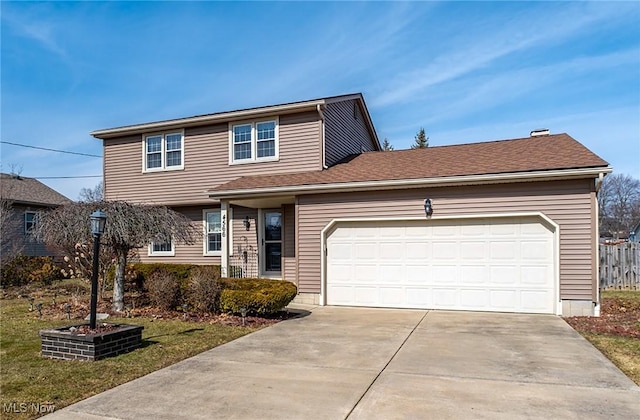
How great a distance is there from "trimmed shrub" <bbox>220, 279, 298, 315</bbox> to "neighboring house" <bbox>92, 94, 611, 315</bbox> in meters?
1.84

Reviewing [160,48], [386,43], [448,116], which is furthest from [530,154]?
[448,116]

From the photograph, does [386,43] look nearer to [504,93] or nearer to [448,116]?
[504,93]

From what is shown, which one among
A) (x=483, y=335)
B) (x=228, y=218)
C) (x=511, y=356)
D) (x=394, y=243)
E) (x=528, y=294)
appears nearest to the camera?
(x=511, y=356)

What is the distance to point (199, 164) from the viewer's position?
1434 centimetres

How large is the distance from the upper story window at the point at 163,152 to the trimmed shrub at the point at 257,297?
6.72 metres

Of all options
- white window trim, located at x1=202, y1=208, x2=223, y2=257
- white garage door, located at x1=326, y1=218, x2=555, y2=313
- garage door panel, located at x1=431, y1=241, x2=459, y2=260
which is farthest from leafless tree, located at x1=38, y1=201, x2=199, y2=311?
garage door panel, located at x1=431, y1=241, x2=459, y2=260

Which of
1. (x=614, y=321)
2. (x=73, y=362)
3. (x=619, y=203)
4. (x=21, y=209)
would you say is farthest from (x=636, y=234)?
(x=21, y=209)

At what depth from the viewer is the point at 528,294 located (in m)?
9.54

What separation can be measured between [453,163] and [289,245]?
5.21 metres

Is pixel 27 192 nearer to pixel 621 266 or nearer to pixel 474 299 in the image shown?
pixel 474 299

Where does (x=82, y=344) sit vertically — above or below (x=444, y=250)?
below

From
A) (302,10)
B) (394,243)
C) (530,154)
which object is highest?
(302,10)

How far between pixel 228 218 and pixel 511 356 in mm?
8204

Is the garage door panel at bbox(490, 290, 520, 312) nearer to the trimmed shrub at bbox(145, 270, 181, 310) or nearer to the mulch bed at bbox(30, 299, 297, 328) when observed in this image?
the mulch bed at bbox(30, 299, 297, 328)
